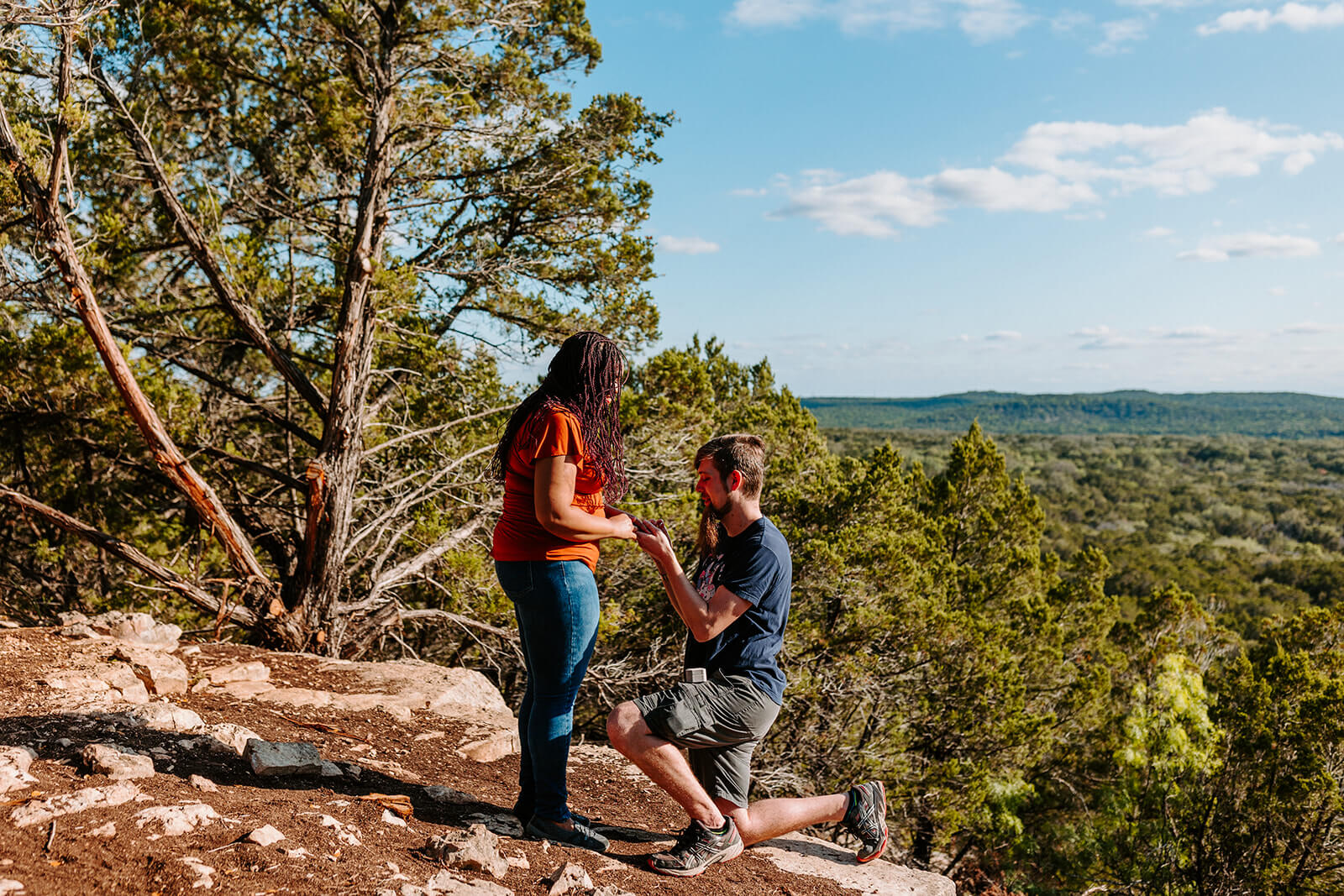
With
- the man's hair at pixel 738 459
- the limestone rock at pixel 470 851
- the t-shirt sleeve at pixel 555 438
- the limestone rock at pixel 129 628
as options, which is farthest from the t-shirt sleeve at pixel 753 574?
the limestone rock at pixel 129 628

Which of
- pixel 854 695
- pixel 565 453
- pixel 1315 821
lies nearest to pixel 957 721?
pixel 854 695

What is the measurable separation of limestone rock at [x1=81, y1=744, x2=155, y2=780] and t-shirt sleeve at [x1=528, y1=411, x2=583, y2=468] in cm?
170

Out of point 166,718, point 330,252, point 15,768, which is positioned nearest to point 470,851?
point 15,768

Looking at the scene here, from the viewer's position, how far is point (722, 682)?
305cm

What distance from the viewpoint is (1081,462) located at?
131750mm

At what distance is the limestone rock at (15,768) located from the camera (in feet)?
8.31

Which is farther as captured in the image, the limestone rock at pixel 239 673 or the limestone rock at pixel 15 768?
the limestone rock at pixel 239 673

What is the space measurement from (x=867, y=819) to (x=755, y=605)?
108 cm

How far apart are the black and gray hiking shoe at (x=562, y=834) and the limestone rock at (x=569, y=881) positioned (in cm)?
28

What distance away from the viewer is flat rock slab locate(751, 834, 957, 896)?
330 centimetres

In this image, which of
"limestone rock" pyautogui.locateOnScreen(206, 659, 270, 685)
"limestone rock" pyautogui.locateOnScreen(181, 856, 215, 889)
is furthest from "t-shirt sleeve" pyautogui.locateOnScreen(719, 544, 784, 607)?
"limestone rock" pyautogui.locateOnScreen(206, 659, 270, 685)

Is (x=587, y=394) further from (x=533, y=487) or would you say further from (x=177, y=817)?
(x=177, y=817)

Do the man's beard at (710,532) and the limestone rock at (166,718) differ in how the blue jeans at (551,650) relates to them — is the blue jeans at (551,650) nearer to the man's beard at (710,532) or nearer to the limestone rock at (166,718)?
the man's beard at (710,532)

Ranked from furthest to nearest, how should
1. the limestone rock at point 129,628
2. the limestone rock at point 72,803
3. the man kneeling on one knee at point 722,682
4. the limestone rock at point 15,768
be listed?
the limestone rock at point 129,628
the man kneeling on one knee at point 722,682
the limestone rock at point 15,768
the limestone rock at point 72,803
